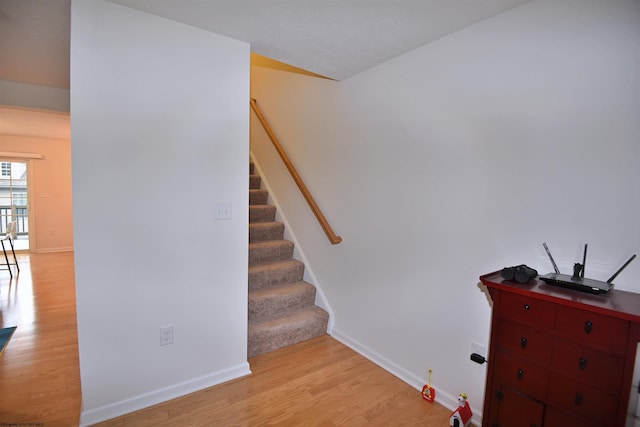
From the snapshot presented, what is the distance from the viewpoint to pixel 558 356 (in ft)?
4.03

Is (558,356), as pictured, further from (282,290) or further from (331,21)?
(282,290)

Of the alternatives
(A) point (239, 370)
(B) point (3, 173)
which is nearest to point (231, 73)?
(A) point (239, 370)

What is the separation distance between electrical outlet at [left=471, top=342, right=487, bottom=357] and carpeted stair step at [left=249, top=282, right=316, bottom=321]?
154 cm

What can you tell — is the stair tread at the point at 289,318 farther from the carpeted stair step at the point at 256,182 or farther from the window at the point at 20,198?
the window at the point at 20,198

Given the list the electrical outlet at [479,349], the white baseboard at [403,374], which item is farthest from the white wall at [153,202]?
the electrical outlet at [479,349]

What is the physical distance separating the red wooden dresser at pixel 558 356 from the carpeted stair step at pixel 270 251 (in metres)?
2.14

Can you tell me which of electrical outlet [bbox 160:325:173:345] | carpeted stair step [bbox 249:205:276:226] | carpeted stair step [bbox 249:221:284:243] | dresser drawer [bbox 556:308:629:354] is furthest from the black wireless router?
carpeted stair step [bbox 249:205:276:226]

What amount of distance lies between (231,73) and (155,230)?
1107mm

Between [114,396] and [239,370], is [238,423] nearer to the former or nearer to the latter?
[239,370]

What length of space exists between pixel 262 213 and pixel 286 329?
4.62ft

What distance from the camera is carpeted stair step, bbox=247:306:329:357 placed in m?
2.47

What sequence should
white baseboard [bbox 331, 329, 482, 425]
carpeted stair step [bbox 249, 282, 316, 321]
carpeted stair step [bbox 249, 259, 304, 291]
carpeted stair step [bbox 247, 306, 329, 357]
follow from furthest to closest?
carpeted stair step [bbox 249, 259, 304, 291]
carpeted stair step [bbox 249, 282, 316, 321]
carpeted stair step [bbox 247, 306, 329, 357]
white baseboard [bbox 331, 329, 482, 425]

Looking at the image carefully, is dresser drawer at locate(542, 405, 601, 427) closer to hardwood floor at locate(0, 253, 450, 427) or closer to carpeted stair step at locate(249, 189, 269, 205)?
hardwood floor at locate(0, 253, 450, 427)

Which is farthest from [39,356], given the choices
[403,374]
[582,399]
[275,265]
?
[582,399]
